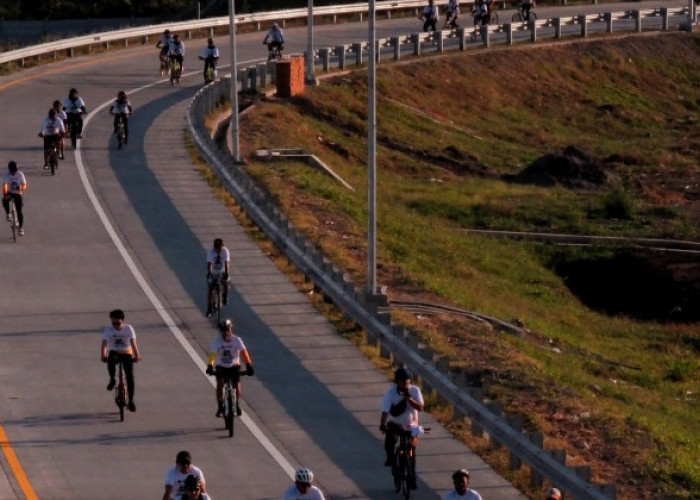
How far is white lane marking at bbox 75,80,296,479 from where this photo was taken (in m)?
20.4

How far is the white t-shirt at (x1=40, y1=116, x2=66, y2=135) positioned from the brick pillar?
1427cm

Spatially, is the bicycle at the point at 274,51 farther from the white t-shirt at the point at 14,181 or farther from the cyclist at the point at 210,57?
the white t-shirt at the point at 14,181

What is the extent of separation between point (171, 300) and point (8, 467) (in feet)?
29.5

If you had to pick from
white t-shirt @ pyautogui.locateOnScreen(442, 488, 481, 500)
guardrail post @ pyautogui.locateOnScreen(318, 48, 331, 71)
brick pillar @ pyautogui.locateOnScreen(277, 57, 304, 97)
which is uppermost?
guardrail post @ pyautogui.locateOnScreen(318, 48, 331, 71)

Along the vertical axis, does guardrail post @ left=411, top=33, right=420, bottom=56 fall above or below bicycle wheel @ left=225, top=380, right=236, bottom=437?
above

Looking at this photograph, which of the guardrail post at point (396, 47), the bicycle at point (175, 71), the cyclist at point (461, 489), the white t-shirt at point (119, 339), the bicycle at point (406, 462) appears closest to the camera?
the cyclist at point (461, 489)

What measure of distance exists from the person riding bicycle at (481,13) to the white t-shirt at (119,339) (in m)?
48.5

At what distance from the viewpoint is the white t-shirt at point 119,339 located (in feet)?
70.2

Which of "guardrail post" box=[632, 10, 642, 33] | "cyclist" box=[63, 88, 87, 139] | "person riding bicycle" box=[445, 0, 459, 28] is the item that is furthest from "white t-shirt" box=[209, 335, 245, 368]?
"guardrail post" box=[632, 10, 642, 33]

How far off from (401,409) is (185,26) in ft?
152

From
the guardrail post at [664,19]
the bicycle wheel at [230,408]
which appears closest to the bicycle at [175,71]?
the guardrail post at [664,19]

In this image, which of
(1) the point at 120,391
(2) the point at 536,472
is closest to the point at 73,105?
(1) the point at 120,391

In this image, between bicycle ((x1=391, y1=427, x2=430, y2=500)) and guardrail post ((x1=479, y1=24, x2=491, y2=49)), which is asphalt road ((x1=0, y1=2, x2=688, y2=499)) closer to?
bicycle ((x1=391, y1=427, x2=430, y2=500))

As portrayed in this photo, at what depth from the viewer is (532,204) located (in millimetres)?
45625
